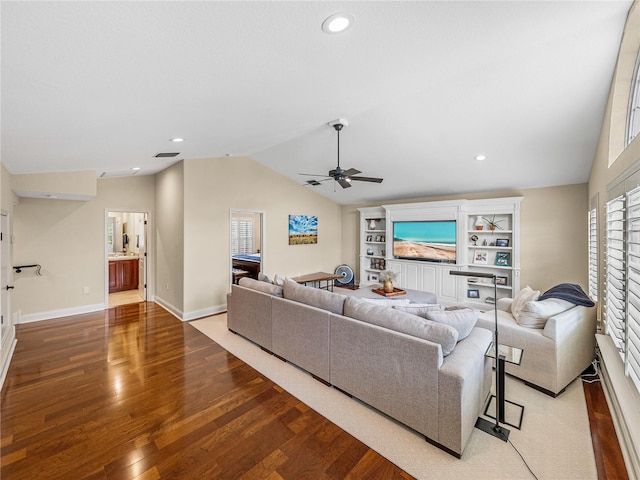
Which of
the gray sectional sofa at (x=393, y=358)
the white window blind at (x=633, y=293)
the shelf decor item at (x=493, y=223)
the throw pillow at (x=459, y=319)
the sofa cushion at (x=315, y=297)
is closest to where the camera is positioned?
the white window blind at (x=633, y=293)

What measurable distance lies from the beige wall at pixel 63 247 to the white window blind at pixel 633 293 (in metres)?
6.80

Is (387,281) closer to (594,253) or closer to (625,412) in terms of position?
(594,253)

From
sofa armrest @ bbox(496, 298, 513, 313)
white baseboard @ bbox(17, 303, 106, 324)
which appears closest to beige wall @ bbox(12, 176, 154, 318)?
white baseboard @ bbox(17, 303, 106, 324)

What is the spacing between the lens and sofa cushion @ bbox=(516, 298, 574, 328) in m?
2.71

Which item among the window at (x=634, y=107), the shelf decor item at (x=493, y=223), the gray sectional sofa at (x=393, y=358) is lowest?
the gray sectional sofa at (x=393, y=358)

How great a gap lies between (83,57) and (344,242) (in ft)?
22.4

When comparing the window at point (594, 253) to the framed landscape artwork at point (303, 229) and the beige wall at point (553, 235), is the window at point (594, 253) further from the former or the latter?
the framed landscape artwork at point (303, 229)

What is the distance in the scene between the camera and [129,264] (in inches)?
268

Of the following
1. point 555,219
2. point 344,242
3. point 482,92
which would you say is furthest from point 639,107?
point 344,242

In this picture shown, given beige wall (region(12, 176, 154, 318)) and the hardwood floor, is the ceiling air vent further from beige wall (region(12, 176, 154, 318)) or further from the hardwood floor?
the hardwood floor

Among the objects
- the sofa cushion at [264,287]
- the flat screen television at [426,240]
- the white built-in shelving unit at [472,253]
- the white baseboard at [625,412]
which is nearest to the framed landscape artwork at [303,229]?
the white built-in shelving unit at [472,253]

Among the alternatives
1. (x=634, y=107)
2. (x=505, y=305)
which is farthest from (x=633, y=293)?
(x=505, y=305)

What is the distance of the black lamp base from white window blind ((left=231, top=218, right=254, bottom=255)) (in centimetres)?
827

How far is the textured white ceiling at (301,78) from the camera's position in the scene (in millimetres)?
1381
